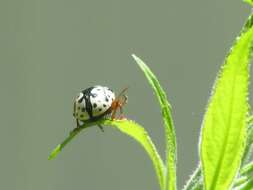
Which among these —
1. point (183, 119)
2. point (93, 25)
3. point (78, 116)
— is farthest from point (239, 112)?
point (93, 25)

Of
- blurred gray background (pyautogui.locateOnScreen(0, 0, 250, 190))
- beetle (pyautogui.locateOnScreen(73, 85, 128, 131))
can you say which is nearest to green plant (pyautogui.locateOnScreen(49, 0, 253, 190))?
beetle (pyautogui.locateOnScreen(73, 85, 128, 131))

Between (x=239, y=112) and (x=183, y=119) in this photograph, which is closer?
(x=239, y=112)

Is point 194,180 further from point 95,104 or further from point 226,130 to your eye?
point 95,104

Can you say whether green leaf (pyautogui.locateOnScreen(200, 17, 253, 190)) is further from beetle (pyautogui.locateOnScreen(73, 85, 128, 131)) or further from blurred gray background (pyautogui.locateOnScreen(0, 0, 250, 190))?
blurred gray background (pyautogui.locateOnScreen(0, 0, 250, 190))

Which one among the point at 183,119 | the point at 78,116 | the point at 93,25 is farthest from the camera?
the point at 93,25

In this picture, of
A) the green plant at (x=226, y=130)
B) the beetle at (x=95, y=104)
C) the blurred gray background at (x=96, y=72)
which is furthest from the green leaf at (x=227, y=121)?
the blurred gray background at (x=96, y=72)

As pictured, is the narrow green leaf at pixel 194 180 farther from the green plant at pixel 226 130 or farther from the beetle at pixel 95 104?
the beetle at pixel 95 104

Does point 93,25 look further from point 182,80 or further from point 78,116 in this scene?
point 78,116
